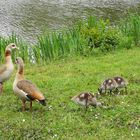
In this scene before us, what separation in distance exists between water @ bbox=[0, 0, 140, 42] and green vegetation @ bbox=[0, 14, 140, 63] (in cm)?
511

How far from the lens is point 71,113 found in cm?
930

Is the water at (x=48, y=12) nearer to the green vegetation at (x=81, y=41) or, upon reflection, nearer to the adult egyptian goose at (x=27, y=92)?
the green vegetation at (x=81, y=41)

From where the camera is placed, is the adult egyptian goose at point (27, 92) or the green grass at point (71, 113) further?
the adult egyptian goose at point (27, 92)

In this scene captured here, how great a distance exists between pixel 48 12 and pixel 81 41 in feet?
46.8

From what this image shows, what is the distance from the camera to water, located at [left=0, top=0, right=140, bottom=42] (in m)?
25.1

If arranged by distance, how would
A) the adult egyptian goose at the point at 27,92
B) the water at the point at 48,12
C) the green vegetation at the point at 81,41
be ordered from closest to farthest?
the adult egyptian goose at the point at 27,92 < the green vegetation at the point at 81,41 < the water at the point at 48,12

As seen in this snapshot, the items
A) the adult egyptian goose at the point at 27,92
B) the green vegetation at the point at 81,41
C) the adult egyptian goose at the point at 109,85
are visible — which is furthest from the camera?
the green vegetation at the point at 81,41

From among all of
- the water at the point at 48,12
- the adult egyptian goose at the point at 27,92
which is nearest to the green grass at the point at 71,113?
the adult egyptian goose at the point at 27,92

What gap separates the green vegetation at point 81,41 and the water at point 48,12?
511cm

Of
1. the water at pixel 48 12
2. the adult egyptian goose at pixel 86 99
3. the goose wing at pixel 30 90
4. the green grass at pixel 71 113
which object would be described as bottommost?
the water at pixel 48 12

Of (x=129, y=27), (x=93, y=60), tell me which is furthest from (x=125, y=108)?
(x=129, y=27)

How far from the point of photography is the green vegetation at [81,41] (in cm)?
1608

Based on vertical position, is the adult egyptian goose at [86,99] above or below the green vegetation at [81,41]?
above

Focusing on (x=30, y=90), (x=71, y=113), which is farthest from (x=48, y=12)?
(x=71, y=113)
